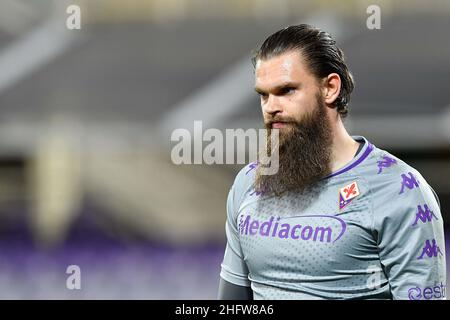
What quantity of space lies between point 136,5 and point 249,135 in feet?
7.69

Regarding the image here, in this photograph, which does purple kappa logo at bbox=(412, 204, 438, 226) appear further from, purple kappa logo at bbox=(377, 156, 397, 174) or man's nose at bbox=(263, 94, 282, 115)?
man's nose at bbox=(263, 94, 282, 115)

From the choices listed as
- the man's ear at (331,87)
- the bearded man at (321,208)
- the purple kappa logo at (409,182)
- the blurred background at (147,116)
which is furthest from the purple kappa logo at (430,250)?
the blurred background at (147,116)

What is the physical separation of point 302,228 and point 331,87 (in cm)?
36

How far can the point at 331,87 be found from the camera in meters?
1.88

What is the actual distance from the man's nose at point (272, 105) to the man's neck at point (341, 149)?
18 cm

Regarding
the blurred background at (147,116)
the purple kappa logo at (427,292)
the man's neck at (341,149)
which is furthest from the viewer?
the blurred background at (147,116)

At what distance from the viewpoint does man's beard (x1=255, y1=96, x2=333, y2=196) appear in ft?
6.16

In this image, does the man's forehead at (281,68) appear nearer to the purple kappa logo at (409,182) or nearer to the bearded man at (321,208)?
the bearded man at (321,208)

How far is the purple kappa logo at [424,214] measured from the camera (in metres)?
1.67

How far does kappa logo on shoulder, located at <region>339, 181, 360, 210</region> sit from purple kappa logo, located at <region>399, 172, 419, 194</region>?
11 centimetres

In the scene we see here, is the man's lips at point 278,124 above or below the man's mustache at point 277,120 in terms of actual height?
below
